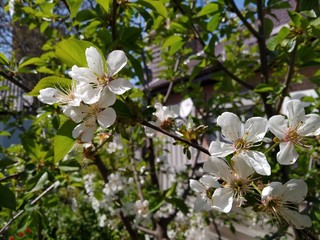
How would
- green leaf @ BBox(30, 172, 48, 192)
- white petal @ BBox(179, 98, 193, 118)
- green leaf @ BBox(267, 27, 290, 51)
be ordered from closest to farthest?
green leaf @ BBox(267, 27, 290, 51) < green leaf @ BBox(30, 172, 48, 192) < white petal @ BBox(179, 98, 193, 118)

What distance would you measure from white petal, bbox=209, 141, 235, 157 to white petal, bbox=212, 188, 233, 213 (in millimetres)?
79

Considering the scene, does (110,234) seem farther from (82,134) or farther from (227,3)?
(82,134)

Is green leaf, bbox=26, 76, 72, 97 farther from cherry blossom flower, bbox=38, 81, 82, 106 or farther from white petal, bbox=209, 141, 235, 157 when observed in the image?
white petal, bbox=209, 141, 235, 157

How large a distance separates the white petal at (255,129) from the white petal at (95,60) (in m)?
0.34

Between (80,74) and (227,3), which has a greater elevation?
(80,74)

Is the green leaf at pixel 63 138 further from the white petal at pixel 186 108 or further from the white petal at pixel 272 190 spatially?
the white petal at pixel 186 108

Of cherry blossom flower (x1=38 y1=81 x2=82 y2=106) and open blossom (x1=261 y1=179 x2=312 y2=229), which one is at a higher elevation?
cherry blossom flower (x1=38 y1=81 x2=82 y2=106)

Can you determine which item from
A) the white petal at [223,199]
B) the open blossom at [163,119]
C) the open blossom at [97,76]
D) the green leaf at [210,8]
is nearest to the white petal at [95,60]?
the open blossom at [97,76]

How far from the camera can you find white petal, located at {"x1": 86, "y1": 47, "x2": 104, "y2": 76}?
0.72 m

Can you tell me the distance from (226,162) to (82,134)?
1.07ft

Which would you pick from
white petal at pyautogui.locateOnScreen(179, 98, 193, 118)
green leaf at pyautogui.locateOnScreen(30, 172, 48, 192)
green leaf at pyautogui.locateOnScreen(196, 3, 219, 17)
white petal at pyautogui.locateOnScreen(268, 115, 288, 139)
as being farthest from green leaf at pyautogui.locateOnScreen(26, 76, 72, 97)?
white petal at pyautogui.locateOnScreen(179, 98, 193, 118)

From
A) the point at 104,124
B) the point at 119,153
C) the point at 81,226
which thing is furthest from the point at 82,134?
the point at 81,226

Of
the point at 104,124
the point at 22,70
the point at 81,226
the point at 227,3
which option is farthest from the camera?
the point at 81,226

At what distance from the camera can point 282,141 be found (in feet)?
Result: 2.40
